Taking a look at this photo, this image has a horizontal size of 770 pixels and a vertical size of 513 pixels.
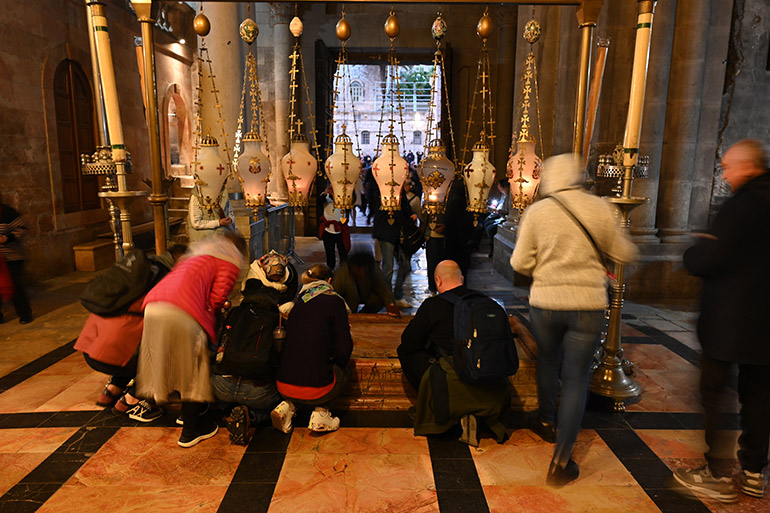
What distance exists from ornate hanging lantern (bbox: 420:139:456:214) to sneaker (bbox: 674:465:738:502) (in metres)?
2.35

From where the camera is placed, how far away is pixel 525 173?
4.07 m

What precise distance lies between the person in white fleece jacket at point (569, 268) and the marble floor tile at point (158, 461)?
1.94m

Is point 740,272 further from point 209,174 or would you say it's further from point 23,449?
point 23,449

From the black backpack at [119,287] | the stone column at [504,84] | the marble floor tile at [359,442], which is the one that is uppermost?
the stone column at [504,84]

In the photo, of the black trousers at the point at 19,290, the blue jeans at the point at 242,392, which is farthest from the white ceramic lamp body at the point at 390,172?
the black trousers at the point at 19,290

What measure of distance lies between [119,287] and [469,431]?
2.46m

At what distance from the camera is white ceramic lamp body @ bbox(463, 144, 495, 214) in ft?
13.2

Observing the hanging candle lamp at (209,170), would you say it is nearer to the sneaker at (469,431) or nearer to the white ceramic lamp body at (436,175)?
the white ceramic lamp body at (436,175)

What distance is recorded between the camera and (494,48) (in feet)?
43.3

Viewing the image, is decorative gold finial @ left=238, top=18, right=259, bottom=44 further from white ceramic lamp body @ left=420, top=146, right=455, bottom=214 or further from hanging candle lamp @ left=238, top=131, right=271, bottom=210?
white ceramic lamp body @ left=420, top=146, right=455, bottom=214

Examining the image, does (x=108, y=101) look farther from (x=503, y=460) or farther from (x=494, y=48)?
(x=494, y=48)

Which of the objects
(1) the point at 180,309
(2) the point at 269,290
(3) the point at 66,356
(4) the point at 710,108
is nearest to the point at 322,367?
(2) the point at 269,290

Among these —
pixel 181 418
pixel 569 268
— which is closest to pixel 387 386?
pixel 181 418

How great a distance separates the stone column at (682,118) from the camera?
709cm
